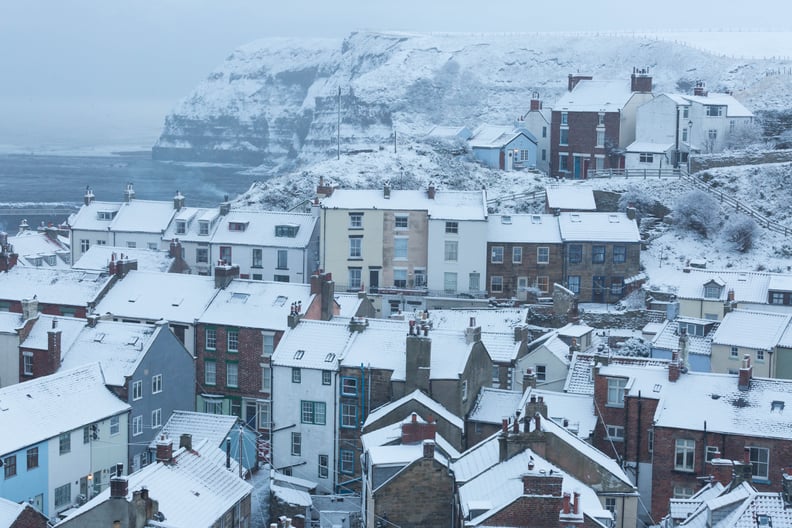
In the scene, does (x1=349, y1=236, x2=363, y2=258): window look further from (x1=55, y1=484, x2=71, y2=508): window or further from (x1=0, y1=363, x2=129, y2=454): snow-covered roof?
(x1=55, y1=484, x2=71, y2=508): window

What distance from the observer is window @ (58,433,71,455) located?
5128cm

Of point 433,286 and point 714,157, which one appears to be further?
point 714,157

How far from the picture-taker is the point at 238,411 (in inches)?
2549

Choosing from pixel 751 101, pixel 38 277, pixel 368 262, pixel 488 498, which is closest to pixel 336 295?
pixel 368 262

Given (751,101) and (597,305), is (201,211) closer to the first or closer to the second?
(597,305)

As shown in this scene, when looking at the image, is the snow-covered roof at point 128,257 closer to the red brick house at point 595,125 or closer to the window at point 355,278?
the window at point 355,278

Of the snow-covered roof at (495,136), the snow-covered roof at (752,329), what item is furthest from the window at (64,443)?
the snow-covered roof at (495,136)

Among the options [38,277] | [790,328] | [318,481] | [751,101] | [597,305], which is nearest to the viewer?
[318,481]

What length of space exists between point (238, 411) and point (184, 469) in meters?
21.9

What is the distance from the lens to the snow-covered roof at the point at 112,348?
187ft

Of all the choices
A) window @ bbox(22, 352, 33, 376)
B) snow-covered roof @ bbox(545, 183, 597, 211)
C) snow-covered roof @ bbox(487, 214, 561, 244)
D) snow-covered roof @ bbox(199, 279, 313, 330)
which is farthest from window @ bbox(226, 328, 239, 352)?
snow-covered roof @ bbox(545, 183, 597, 211)

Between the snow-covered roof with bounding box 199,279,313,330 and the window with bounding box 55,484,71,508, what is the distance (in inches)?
599

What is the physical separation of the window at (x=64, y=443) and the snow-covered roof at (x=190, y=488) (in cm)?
828

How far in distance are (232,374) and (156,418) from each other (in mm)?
7246
